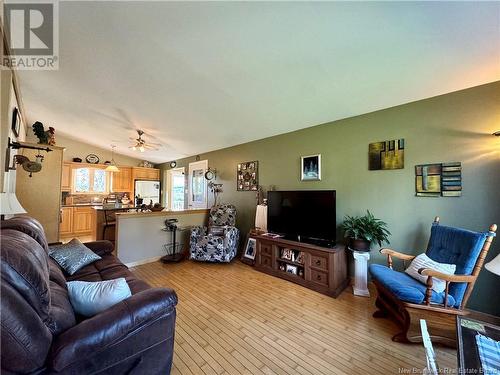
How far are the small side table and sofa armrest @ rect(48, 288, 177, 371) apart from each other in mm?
2236

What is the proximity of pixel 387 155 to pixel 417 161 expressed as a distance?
316 mm

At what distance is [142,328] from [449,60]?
10.2ft

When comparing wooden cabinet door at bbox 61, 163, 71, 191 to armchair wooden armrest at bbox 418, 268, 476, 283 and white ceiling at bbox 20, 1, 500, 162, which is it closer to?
white ceiling at bbox 20, 1, 500, 162

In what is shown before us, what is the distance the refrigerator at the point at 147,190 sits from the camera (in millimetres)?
6883

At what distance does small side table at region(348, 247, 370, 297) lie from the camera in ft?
8.29

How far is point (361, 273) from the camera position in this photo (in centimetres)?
256

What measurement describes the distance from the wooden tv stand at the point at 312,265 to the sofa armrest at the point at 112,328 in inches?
A: 77.0

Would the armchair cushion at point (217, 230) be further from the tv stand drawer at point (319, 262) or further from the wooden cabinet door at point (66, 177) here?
the wooden cabinet door at point (66, 177)

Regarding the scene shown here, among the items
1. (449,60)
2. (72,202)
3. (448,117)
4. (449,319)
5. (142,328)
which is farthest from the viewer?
(72,202)

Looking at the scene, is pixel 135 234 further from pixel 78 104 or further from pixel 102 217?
pixel 78 104

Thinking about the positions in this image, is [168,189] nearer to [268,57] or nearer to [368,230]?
[268,57]

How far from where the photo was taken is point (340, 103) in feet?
8.56

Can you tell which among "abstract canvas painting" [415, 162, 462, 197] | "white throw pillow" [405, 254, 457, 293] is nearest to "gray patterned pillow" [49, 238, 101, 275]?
"white throw pillow" [405, 254, 457, 293]

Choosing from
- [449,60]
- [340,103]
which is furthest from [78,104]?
[449,60]
